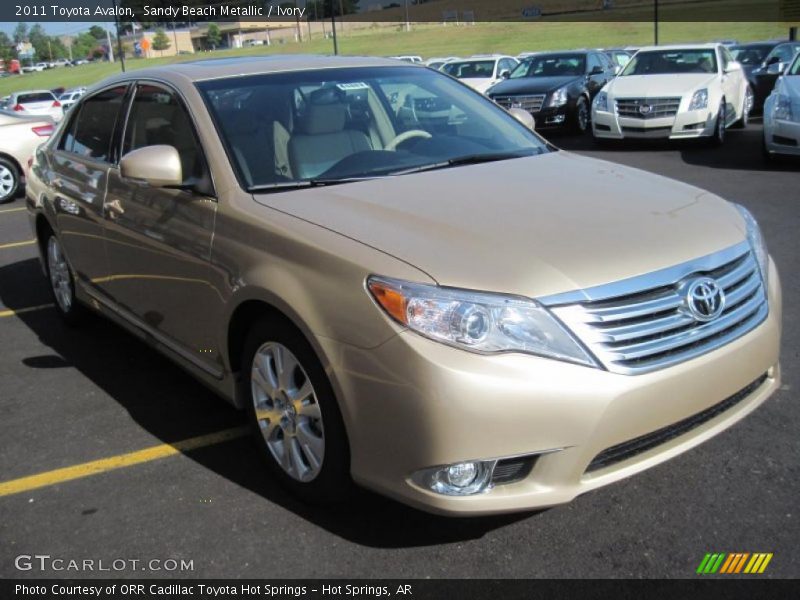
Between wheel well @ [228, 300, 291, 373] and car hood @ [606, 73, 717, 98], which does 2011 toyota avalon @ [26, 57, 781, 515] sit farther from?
car hood @ [606, 73, 717, 98]

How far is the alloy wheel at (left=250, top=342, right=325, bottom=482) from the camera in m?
2.99

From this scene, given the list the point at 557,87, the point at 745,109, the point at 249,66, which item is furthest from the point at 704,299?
the point at 745,109

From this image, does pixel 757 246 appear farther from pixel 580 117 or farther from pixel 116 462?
pixel 580 117

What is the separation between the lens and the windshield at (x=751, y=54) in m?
18.5

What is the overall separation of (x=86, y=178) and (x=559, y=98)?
480 inches

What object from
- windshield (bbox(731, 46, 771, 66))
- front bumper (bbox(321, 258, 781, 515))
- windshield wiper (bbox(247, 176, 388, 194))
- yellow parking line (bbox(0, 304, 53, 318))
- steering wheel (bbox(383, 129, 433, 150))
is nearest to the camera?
front bumper (bbox(321, 258, 781, 515))

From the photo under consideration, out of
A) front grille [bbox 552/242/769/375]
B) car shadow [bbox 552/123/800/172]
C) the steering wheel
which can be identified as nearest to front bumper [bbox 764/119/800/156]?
car shadow [bbox 552/123/800/172]

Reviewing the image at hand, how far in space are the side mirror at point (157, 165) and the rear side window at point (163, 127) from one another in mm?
126

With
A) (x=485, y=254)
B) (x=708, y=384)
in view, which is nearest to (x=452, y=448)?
(x=485, y=254)

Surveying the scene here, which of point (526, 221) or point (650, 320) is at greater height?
point (526, 221)

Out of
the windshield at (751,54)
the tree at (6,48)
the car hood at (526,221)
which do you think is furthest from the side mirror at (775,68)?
the tree at (6,48)

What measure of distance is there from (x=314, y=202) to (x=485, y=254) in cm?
85

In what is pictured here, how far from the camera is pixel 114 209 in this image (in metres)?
4.25

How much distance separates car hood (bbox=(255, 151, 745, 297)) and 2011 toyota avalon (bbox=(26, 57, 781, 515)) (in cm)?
1
